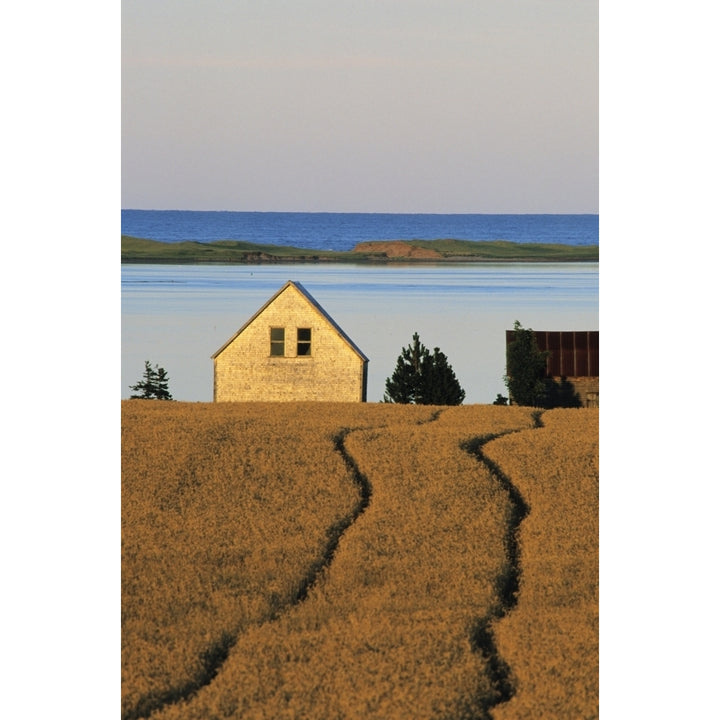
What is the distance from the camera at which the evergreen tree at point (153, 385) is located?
69.1ft

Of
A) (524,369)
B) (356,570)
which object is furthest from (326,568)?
(524,369)

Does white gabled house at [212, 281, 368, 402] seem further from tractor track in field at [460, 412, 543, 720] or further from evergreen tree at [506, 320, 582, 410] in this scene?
tractor track in field at [460, 412, 543, 720]

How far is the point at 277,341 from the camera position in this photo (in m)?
28.1

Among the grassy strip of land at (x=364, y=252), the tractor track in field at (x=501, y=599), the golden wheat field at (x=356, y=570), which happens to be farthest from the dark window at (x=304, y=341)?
the tractor track in field at (x=501, y=599)

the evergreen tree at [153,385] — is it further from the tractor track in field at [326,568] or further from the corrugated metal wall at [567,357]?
the corrugated metal wall at [567,357]

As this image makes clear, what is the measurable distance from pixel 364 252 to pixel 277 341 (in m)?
12.5

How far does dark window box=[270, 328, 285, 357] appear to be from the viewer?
2806 cm

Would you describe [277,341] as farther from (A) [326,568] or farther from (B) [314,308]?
(A) [326,568]

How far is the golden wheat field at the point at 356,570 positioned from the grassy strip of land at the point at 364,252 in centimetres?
1517

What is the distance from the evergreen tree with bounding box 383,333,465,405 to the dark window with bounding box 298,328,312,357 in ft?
9.57

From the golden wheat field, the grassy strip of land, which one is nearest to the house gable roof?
the grassy strip of land
